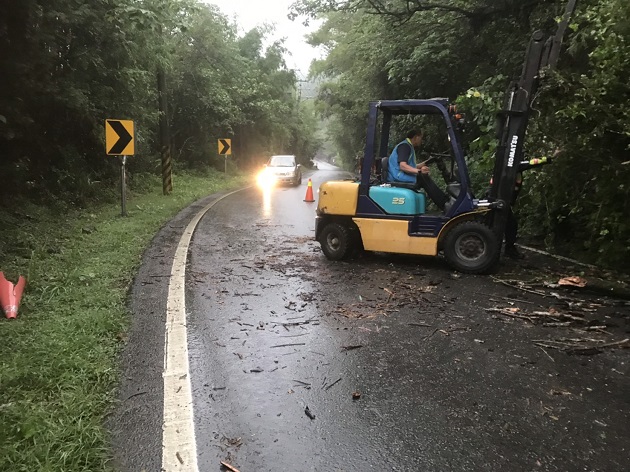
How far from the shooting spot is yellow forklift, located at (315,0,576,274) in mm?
6688

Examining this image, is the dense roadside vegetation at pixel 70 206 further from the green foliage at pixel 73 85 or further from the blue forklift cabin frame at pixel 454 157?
the blue forklift cabin frame at pixel 454 157

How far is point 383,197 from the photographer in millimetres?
7293

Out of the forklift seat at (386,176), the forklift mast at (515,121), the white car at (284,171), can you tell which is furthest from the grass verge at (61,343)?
the white car at (284,171)

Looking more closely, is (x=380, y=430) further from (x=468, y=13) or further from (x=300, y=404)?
(x=468, y=13)

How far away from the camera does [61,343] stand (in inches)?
157

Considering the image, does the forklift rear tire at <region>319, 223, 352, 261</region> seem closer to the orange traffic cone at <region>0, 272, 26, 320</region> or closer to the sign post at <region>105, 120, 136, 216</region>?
the orange traffic cone at <region>0, 272, 26, 320</region>

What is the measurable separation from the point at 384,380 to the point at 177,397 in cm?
151

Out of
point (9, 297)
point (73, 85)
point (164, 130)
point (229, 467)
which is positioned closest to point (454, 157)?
point (229, 467)

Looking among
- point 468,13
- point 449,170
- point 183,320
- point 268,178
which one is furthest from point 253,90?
point 183,320

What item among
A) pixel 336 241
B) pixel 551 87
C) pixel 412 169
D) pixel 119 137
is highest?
pixel 551 87

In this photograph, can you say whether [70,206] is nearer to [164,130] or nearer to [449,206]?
[164,130]

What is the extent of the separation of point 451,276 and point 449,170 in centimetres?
198

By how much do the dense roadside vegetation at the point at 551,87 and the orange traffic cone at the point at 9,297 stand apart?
6.84 metres

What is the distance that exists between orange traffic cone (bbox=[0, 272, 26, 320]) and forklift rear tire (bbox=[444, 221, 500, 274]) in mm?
5340
